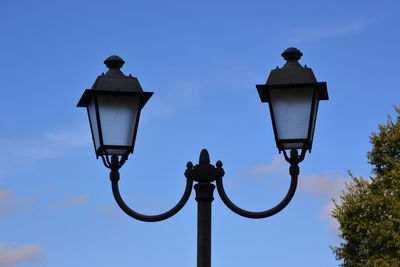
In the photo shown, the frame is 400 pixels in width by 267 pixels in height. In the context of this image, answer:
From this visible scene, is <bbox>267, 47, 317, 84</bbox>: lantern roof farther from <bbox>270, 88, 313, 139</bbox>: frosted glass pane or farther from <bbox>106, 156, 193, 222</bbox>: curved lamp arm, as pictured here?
<bbox>106, 156, 193, 222</bbox>: curved lamp arm

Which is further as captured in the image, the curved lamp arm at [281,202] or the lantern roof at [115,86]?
the lantern roof at [115,86]

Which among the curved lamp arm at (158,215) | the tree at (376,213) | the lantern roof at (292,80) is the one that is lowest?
the curved lamp arm at (158,215)

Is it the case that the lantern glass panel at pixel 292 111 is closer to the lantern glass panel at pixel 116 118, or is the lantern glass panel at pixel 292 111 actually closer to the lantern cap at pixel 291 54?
the lantern cap at pixel 291 54

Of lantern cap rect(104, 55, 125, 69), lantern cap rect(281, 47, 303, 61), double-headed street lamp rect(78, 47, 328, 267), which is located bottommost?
double-headed street lamp rect(78, 47, 328, 267)

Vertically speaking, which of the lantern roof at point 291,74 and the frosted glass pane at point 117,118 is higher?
the lantern roof at point 291,74

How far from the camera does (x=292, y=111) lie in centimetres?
784

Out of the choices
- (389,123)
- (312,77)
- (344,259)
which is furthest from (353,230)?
(312,77)

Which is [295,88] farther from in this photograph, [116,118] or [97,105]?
[97,105]

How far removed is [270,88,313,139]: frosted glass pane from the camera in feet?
25.7

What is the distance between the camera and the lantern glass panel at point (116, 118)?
790 cm

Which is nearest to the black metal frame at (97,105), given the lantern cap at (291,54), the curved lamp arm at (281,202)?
the curved lamp arm at (281,202)

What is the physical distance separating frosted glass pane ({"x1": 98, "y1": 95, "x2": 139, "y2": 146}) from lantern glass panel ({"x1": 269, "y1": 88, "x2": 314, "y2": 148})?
1.30 metres

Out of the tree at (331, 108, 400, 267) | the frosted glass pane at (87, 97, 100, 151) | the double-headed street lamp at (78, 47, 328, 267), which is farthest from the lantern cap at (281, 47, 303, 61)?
the tree at (331, 108, 400, 267)

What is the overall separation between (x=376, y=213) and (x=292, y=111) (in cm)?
3085
